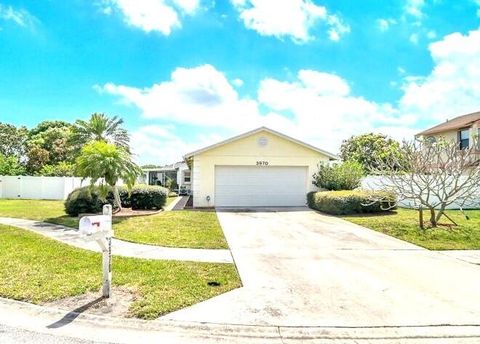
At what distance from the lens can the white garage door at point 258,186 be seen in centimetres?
1847

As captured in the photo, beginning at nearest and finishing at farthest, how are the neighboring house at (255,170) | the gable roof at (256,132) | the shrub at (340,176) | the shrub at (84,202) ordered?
1. the shrub at (84,202)
2. the shrub at (340,176)
3. the gable roof at (256,132)
4. the neighboring house at (255,170)

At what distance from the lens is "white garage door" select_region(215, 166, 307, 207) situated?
60.6 feet

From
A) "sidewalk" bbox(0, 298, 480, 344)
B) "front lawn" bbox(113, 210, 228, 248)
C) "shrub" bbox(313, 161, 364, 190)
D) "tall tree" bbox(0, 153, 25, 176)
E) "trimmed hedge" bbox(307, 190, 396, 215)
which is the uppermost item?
"tall tree" bbox(0, 153, 25, 176)

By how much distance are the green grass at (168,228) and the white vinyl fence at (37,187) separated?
9761mm

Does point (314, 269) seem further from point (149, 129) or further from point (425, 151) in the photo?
point (149, 129)

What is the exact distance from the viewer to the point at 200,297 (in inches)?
205

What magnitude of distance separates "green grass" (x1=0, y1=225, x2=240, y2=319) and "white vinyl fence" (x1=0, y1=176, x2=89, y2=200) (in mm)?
17769

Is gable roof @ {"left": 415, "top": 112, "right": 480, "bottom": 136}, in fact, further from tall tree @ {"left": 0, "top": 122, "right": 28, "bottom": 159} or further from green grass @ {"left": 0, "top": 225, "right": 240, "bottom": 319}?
tall tree @ {"left": 0, "top": 122, "right": 28, "bottom": 159}

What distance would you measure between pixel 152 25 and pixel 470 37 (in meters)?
11.5

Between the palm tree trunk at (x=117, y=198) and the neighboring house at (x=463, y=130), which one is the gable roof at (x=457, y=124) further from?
the palm tree trunk at (x=117, y=198)

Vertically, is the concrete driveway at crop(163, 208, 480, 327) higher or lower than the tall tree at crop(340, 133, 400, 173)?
lower

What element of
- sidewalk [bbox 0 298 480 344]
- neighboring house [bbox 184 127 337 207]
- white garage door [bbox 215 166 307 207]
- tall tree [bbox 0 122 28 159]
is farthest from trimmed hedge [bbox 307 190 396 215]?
tall tree [bbox 0 122 28 159]

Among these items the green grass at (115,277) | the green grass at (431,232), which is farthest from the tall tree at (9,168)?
the green grass at (431,232)

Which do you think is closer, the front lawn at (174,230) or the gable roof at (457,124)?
the front lawn at (174,230)
